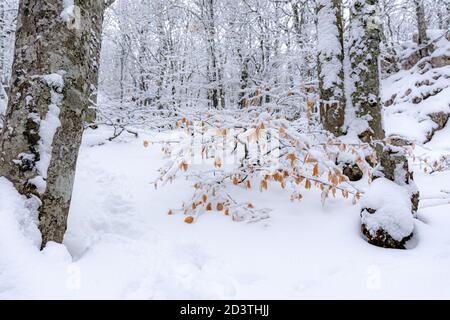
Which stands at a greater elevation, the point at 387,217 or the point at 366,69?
the point at 366,69

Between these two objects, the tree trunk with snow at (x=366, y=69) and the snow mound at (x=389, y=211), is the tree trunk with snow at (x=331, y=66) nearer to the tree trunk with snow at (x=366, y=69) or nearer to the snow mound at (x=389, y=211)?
the tree trunk with snow at (x=366, y=69)

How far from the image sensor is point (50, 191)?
2094 millimetres

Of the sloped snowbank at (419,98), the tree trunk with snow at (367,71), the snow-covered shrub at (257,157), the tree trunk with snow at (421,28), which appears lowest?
the snow-covered shrub at (257,157)

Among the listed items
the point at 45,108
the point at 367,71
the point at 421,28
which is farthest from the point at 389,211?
the point at 421,28

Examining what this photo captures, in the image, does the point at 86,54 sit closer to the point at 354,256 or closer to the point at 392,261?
the point at 354,256

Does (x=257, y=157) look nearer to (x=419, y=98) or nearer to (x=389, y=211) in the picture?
(x=389, y=211)

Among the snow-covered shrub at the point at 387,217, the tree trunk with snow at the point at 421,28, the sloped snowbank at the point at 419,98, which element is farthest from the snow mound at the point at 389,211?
the tree trunk with snow at the point at 421,28

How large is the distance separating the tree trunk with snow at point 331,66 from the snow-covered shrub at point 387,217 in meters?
1.17

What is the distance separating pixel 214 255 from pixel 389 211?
4.94 feet

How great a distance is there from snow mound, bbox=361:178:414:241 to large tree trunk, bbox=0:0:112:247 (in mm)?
2483

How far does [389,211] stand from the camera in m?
2.43

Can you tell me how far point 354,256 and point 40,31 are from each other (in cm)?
289

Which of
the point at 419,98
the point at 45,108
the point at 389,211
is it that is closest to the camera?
A: the point at 45,108

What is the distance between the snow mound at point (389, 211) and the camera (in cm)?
238
